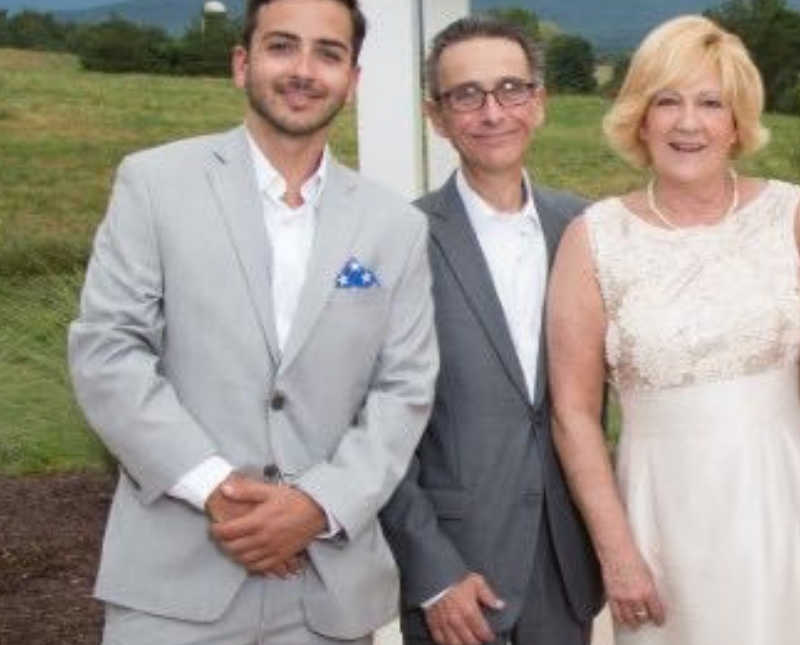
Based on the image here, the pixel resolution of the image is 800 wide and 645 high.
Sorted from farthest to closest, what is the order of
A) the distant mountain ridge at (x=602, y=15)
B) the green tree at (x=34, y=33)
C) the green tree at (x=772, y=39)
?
1. the green tree at (x=34, y=33)
2. the green tree at (x=772, y=39)
3. the distant mountain ridge at (x=602, y=15)

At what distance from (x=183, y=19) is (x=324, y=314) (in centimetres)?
663

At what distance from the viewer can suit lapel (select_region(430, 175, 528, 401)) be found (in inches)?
119

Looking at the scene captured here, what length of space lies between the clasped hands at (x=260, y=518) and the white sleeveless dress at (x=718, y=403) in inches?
27.8

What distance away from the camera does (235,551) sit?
264 centimetres

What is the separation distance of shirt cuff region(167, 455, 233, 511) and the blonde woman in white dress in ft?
2.37

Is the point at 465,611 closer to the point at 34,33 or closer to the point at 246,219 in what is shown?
the point at 246,219

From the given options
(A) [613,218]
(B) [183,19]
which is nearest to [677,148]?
(A) [613,218]

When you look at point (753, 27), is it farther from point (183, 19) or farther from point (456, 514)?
Result: point (456, 514)

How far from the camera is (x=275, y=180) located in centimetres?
278

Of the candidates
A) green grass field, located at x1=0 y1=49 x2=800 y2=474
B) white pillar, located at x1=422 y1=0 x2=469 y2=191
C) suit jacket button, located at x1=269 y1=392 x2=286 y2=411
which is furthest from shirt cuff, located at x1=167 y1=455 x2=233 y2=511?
green grass field, located at x1=0 y1=49 x2=800 y2=474

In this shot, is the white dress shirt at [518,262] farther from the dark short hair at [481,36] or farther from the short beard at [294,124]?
the short beard at [294,124]

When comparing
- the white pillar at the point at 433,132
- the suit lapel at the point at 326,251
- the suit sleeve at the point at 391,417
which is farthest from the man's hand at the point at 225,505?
the white pillar at the point at 433,132

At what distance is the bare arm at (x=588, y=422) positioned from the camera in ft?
9.82

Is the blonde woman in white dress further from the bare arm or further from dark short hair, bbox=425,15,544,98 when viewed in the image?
dark short hair, bbox=425,15,544,98
